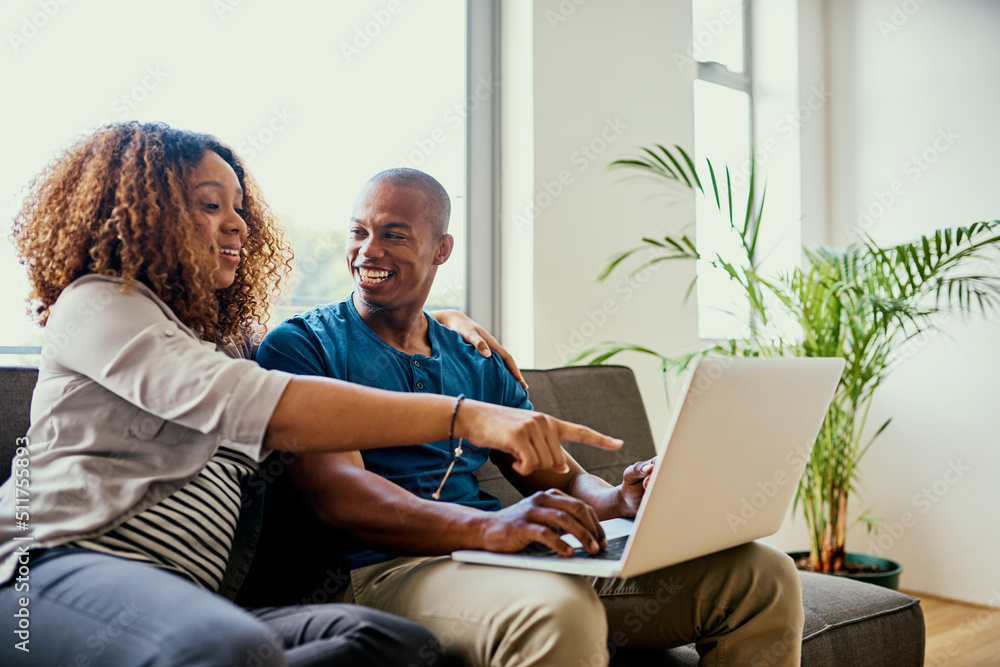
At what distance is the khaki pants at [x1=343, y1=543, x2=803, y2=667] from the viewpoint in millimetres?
1025

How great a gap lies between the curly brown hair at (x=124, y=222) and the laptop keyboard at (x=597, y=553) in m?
0.59

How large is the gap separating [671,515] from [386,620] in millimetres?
375

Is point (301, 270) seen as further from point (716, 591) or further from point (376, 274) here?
point (716, 591)

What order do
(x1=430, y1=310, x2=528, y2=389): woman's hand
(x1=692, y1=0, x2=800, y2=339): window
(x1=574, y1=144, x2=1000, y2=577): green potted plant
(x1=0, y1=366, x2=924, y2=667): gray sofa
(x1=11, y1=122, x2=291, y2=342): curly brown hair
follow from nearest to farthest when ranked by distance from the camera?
1. (x1=11, y1=122, x2=291, y2=342): curly brown hair
2. (x1=0, y1=366, x2=924, y2=667): gray sofa
3. (x1=430, y1=310, x2=528, y2=389): woman's hand
4. (x1=574, y1=144, x2=1000, y2=577): green potted plant
5. (x1=692, y1=0, x2=800, y2=339): window

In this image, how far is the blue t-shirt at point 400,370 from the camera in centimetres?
138

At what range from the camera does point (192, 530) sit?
1.07 m

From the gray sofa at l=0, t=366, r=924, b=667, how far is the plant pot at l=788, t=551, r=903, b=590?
29.6 inches

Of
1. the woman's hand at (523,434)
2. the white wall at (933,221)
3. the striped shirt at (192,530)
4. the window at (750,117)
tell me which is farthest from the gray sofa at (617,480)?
the white wall at (933,221)

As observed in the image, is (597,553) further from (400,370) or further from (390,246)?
(390,246)

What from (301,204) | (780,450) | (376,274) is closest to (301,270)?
(301,204)

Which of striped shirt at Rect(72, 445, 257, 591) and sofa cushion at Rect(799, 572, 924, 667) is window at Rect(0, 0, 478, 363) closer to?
striped shirt at Rect(72, 445, 257, 591)

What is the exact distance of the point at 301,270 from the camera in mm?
2238

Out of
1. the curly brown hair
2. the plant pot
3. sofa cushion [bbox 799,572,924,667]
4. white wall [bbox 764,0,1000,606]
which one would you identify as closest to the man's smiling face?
the curly brown hair

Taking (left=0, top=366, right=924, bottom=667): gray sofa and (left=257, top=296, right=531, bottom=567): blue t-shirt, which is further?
(left=257, top=296, right=531, bottom=567): blue t-shirt
